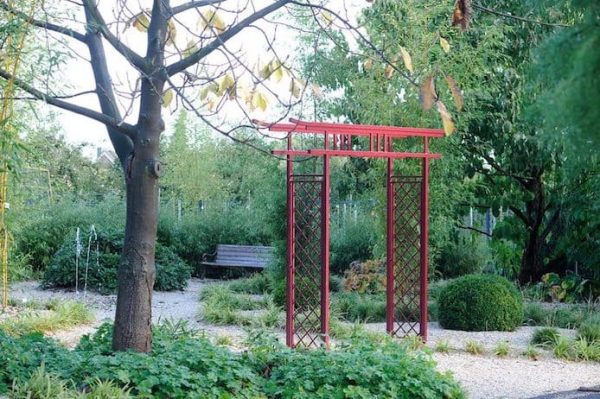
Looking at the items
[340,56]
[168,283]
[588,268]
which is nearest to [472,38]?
[340,56]

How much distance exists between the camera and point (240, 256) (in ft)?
51.0

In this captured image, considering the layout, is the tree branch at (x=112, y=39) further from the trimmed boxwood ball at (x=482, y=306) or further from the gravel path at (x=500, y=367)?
the trimmed boxwood ball at (x=482, y=306)

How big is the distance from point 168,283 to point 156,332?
22.8ft

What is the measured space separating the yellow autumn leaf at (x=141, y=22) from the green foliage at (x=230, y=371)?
218 cm

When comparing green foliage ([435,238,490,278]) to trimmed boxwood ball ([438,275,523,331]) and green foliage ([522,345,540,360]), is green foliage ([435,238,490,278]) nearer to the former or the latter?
trimmed boxwood ball ([438,275,523,331])

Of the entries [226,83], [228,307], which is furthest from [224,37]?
[228,307]

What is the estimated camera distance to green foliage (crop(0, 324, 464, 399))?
527 centimetres

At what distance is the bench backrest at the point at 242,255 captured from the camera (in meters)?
15.3

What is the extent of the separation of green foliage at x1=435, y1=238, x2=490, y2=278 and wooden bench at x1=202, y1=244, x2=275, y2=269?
2922mm

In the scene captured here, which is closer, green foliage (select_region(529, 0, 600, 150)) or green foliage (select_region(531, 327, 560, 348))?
green foliage (select_region(529, 0, 600, 150))

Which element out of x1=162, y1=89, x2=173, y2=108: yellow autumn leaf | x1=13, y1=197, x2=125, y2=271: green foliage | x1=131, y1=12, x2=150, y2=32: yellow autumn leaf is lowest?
x1=13, y1=197, x2=125, y2=271: green foliage

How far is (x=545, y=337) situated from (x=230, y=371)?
4.04 meters

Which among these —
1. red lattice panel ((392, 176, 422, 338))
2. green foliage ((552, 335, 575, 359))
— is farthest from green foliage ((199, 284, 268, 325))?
green foliage ((552, 335, 575, 359))

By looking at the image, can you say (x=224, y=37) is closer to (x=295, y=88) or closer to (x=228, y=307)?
(x=295, y=88)
